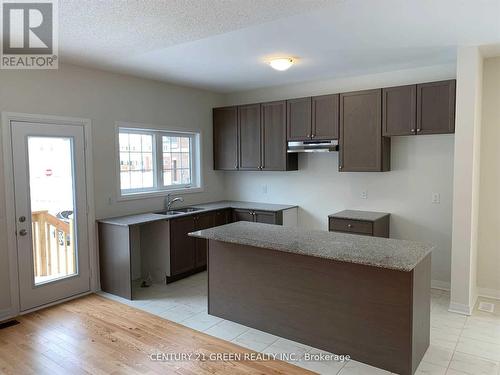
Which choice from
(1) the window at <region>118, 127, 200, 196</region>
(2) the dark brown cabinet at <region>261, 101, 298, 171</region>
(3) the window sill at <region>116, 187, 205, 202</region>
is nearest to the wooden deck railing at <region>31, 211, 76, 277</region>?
(3) the window sill at <region>116, 187, 205, 202</region>

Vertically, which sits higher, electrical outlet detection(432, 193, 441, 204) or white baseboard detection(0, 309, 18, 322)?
electrical outlet detection(432, 193, 441, 204)

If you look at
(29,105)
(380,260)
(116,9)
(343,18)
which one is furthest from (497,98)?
(29,105)

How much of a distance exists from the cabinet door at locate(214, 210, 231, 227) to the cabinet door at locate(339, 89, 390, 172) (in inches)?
72.8

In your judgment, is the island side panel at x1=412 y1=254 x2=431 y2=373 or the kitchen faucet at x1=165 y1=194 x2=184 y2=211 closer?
the island side panel at x1=412 y1=254 x2=431 y2=373

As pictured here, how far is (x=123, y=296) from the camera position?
418 cm

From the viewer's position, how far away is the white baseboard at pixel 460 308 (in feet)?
11.9

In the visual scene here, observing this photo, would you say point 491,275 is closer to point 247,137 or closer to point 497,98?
point 497,98

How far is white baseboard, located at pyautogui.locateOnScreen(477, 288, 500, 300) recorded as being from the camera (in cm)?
407

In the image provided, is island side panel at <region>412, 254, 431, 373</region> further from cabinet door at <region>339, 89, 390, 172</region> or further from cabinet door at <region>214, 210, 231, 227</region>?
cabinet door at <region>214, 210, 231, 227</region>

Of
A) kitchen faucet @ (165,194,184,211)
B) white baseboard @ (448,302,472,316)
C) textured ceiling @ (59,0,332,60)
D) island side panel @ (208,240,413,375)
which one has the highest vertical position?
textured ceiling @ (59,0,332,60)

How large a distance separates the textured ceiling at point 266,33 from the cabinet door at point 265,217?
1927mm

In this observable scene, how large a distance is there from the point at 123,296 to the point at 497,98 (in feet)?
15.5

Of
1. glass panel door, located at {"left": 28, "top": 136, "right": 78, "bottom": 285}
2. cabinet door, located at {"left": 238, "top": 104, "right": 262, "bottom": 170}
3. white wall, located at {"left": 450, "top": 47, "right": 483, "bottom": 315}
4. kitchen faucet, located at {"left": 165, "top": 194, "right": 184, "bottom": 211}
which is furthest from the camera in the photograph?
cabinet door, located at {"left": 238, "top": 104, "right": 262, "bottom": 170}
